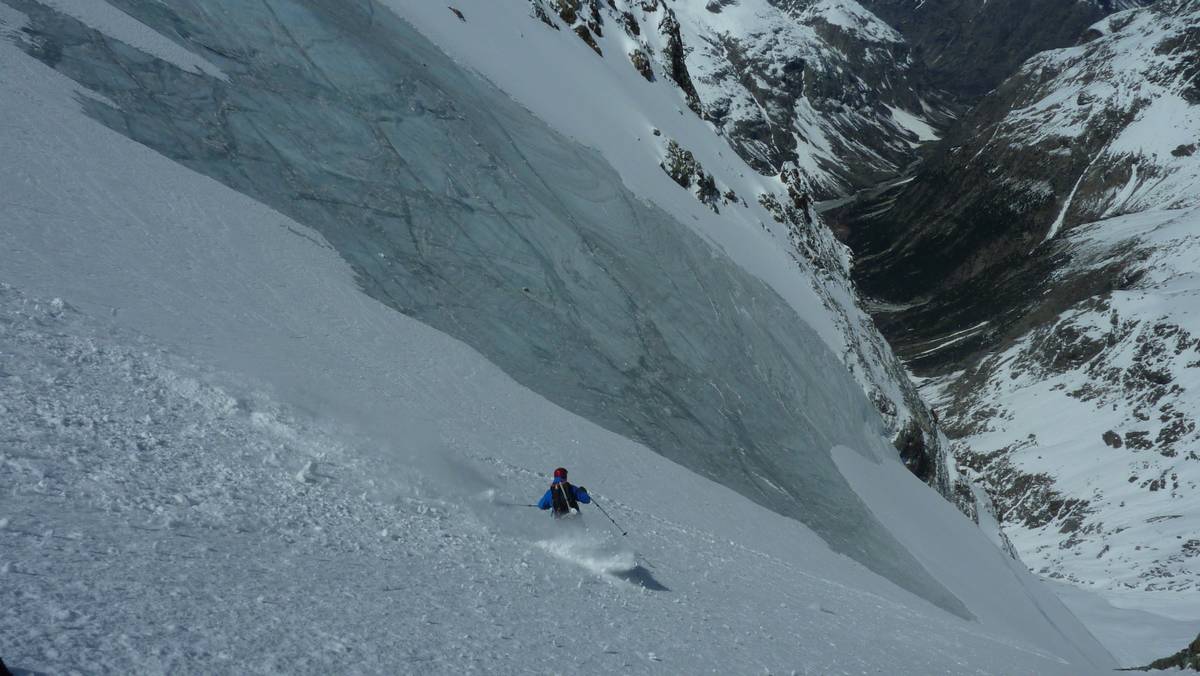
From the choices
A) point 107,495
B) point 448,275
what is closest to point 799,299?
point 448,275

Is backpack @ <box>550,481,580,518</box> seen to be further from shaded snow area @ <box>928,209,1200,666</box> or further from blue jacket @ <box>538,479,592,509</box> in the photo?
shaded snow area @ <box>928,209,1200,666</box>

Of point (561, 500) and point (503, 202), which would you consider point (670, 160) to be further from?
point (561, 500)

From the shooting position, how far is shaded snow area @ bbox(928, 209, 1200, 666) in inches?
2968

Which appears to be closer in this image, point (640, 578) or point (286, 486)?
point (286, 486)

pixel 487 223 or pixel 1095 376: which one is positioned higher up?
pixel 1095 376

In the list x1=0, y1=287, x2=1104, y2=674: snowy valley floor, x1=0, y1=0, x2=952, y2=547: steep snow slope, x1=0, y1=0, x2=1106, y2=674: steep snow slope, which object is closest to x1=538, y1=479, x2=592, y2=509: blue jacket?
x1=0, y1=287, x2=1104, y2=674: snowy valley floor

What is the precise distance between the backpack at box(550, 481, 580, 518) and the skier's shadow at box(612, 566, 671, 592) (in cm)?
109

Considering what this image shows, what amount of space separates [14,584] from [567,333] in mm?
15765

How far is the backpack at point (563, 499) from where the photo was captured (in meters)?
11.7

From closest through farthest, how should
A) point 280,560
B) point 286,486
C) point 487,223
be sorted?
point 280,560 < point 286,486 < point 487,223

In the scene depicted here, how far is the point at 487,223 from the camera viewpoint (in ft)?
73.2

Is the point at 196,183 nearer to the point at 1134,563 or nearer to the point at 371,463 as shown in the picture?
the point at 371,463

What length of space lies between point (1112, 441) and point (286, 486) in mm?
120302

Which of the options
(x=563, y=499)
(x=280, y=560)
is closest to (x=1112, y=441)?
(x=563, y=499)
